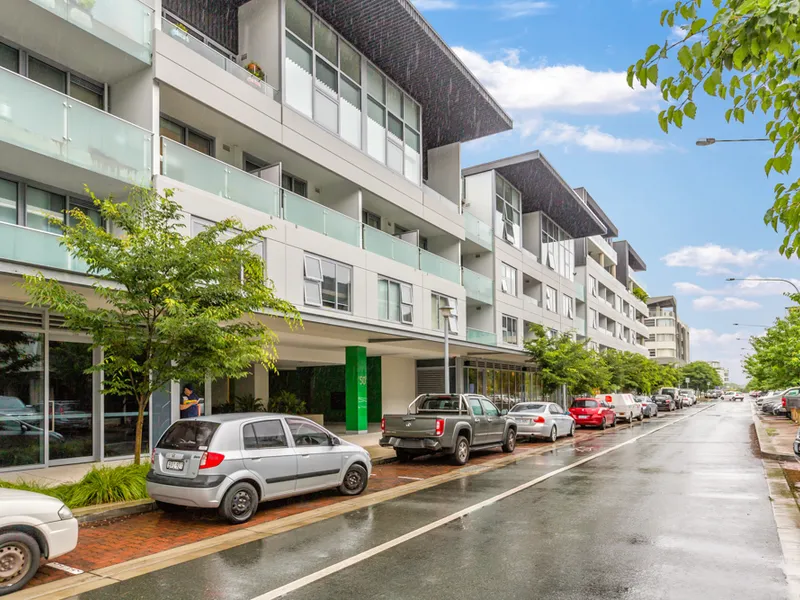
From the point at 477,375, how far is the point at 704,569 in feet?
89.3

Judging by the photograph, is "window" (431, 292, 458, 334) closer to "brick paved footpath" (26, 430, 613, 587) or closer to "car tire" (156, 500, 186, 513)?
"brick paved footpath" (26, 430, 613, 587)

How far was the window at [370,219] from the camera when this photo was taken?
24825mm

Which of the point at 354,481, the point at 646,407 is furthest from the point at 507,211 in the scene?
the point at 354,481

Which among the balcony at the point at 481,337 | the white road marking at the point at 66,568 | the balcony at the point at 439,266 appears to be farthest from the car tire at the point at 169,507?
the balcony at the point at 481,337

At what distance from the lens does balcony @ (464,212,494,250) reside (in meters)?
31.3

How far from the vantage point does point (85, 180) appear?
13500 millimetres

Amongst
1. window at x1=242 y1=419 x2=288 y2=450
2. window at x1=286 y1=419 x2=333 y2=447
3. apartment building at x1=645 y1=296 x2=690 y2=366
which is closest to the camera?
window at x1=242 y1=419 x2=288 y2=450

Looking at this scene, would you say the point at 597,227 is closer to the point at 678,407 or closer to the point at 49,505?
the point at 678,407

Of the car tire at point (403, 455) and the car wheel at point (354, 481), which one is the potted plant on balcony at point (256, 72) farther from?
the car wheel at point (354, 481)

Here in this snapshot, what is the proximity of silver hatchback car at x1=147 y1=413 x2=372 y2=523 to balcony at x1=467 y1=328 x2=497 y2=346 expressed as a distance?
17843 mm

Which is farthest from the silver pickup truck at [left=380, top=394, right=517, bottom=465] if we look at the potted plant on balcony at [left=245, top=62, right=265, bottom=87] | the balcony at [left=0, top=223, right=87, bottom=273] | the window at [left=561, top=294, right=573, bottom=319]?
the window at [left=561, top=294, right=573, bottom=319]

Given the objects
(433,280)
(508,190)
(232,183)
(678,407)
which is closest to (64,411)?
(232,183)

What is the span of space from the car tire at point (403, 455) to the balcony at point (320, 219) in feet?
23.0

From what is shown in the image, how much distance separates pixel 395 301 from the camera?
23828 mm
